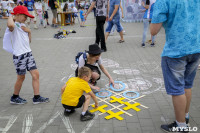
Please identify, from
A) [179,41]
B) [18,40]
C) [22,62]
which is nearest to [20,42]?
[18,40]

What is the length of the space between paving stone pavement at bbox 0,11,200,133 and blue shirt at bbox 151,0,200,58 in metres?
1.18

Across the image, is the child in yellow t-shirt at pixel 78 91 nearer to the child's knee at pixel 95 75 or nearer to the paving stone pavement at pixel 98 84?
the paving stone pavement at pixel 98 84

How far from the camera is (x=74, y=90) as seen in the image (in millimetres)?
2867

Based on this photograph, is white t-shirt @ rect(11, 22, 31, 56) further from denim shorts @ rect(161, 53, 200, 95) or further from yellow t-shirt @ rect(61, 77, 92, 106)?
denim shorts @ rect(161, 53, 200, 95)

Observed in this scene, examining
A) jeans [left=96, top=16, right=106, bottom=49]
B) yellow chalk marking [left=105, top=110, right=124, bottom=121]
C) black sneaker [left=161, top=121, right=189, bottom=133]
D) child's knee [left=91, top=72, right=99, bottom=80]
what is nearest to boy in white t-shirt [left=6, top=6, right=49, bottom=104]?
child's knee [left=91, top=72, right=99, bottom=80]

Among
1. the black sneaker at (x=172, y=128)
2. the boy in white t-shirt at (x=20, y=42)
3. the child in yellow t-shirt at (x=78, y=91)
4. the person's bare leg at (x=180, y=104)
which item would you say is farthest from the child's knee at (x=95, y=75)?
the person's bare leg at (x=180, y=104)

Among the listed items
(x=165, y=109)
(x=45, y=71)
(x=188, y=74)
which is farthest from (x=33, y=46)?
(x=188, y=74)

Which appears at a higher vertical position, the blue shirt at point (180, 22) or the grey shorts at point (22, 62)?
the blue shirt at point (180, 22)

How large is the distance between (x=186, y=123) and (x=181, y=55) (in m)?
1.09

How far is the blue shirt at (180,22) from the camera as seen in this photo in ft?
7.06

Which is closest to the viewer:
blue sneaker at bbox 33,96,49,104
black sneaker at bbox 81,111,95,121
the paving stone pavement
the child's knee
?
the paving stone pavement

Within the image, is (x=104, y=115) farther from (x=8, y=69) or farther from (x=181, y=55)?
(x=8, y=69)

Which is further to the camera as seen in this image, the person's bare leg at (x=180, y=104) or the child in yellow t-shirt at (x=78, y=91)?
the child in yellow t-shirt at (x=78, y=91)

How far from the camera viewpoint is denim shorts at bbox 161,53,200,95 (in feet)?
7.61
